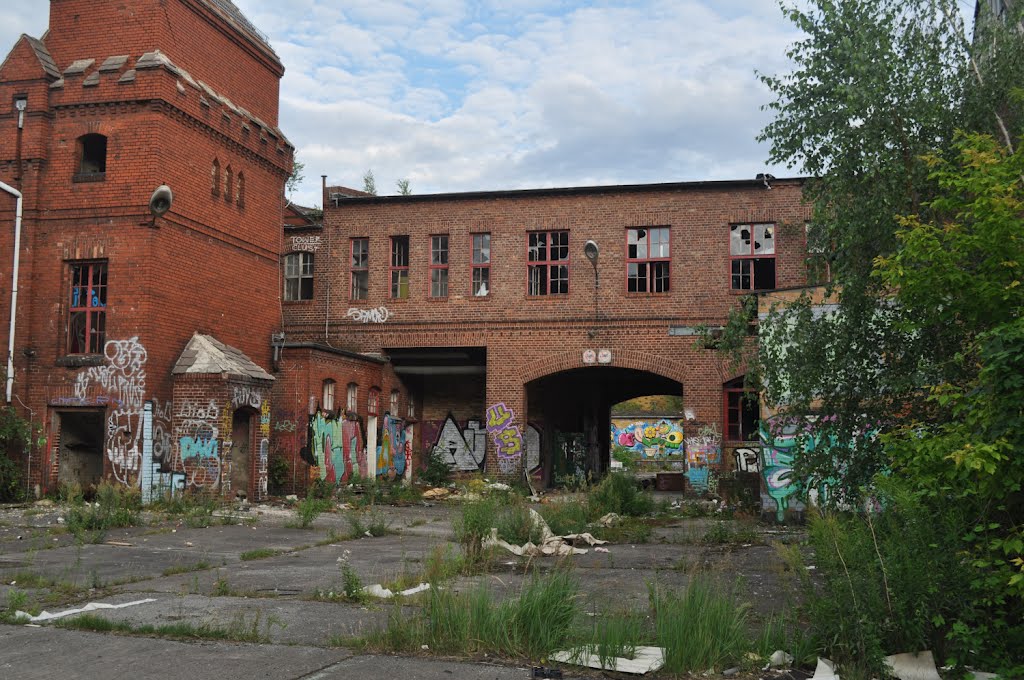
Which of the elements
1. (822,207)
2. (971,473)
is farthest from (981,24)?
(971,473)

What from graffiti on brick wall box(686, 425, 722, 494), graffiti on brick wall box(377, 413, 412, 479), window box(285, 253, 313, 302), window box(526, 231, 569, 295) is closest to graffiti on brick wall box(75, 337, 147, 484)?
graffiti on brick wall box(377, 413, 412, 479)

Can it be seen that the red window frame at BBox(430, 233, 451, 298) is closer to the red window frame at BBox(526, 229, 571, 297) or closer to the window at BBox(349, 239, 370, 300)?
the window at BBox(349, 239, 370, 300)

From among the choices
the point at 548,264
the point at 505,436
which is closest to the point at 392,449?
the point at 505,436

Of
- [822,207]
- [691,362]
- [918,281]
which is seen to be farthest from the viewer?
[691,362]

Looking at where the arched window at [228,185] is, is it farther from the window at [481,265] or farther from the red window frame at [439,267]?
the window at [481,265]

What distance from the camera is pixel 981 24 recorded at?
11.2 m

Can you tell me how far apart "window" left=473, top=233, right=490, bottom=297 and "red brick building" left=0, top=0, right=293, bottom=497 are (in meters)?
7.46

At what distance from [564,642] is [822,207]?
21.8 feet

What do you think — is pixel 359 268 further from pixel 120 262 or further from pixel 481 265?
pixel 120 262

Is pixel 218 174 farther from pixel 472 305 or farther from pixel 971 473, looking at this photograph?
pixel 971 473

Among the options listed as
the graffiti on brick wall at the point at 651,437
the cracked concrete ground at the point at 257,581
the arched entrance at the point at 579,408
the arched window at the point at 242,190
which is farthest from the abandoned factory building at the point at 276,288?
the graffiti on brick wall at the point at 651,437

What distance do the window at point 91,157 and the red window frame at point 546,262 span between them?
35.9 feet

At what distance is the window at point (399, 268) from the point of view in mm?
26766

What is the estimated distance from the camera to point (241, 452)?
21000 mm
